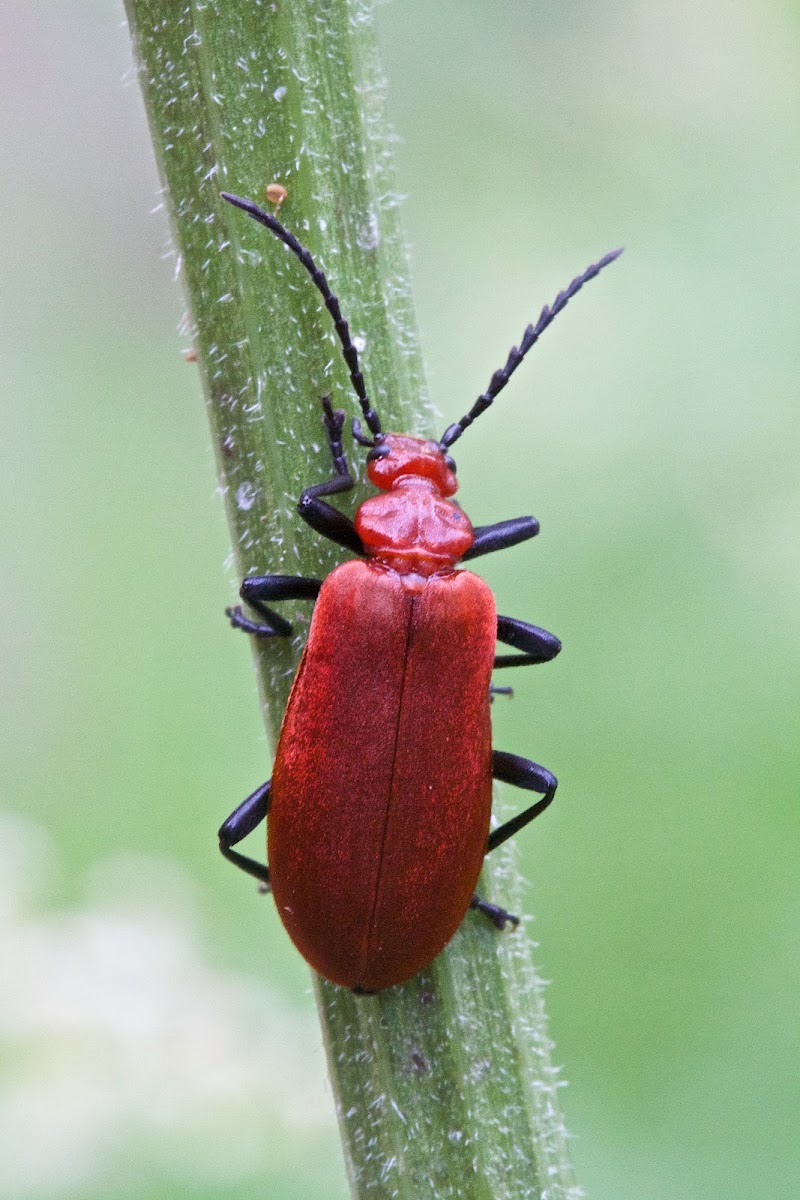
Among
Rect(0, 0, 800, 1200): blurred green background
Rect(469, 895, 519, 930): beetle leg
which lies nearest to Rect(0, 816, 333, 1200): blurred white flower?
Rect(0, 0, 800, 1200): blurred green background

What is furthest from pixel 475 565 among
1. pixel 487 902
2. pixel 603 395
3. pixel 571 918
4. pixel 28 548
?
pixel 28 548

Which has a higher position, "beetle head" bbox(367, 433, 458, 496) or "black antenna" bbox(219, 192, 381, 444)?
"black antenna" bbox(219, 192, 381, 444)

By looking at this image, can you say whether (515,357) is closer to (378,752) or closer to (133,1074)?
(378,752)

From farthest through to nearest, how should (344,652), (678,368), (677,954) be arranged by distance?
(678,368) → (677,954) → (344,652)

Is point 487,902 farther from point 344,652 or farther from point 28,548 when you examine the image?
point 28,548

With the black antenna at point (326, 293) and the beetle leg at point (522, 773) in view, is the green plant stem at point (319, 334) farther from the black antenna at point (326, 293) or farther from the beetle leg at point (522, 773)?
the beetle leg at point (522, 773)

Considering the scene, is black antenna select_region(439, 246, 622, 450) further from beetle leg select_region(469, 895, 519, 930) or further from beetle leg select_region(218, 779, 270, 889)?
beetle leg select_region(469, 895, 519, 930)
